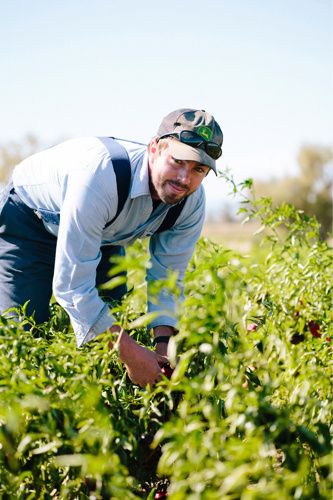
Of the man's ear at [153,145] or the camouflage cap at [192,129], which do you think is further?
the man's ear at [153,145]

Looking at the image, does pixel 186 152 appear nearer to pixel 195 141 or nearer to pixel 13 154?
pixel 195 141

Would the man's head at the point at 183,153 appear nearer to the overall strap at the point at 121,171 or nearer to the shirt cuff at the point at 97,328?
the overall strap at the point at 121,171

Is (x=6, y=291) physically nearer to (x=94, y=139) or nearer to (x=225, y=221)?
(x=94, y=139)

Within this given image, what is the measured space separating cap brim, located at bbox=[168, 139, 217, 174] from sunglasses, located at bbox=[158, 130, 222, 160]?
0.02 m

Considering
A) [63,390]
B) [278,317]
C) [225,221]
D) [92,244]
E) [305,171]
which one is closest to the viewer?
[63,390]

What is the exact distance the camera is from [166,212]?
9.26 ft

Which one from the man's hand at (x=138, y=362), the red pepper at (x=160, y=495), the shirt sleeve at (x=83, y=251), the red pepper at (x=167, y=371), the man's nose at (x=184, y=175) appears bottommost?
the red pepper at (x=160, y=495)

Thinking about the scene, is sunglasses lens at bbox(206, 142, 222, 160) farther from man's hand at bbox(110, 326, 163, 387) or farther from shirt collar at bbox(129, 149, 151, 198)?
man's hand at bbox(110, 326, 163, 387)

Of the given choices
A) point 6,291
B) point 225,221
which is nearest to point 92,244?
point 6,291

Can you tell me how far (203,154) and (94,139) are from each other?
489 millimetres

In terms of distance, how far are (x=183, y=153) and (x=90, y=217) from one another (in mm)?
451

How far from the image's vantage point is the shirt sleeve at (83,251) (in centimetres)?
231

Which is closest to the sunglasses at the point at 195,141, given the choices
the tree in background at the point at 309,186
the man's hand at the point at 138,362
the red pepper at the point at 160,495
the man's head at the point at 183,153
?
the man's head at the point at 183,153

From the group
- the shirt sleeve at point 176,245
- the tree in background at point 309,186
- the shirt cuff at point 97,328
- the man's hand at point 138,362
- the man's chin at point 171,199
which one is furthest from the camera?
the tree in background at point 309,186
